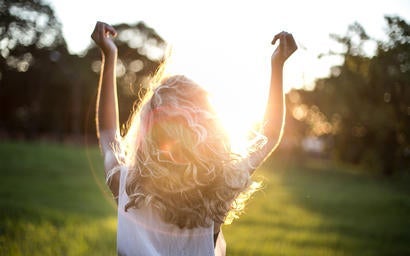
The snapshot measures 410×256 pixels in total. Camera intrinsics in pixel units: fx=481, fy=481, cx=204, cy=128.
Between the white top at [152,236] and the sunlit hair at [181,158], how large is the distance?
0.04 meters

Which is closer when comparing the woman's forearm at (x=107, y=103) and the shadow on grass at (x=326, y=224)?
the woman's forearm at (x=107, y=103)

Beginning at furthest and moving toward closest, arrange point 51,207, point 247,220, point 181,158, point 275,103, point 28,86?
point 28,86, point 51,207, point 247,220, point 275,103, point 181,158

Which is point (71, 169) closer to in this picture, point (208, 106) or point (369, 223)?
point (369, 223)

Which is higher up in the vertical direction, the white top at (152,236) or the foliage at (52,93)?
the white top at (152,236)

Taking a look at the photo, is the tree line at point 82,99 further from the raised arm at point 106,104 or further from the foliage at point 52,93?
the raised arm at point 106,104

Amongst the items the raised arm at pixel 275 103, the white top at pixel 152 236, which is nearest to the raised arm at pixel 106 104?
the white top at pixel 152 236

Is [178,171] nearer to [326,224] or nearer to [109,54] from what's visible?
[109,54]

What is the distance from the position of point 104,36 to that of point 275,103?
847mm

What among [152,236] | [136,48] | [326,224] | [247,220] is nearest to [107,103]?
[152,236]

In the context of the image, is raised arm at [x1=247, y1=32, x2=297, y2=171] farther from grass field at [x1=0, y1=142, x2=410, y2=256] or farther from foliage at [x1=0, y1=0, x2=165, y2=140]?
foliage at [x1=0, y1=0, x2=165, y2=140]

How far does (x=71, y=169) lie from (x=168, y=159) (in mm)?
20492

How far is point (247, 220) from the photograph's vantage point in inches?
426

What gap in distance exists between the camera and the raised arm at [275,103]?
2.08 m

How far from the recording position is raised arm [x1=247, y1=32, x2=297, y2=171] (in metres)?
2.08
